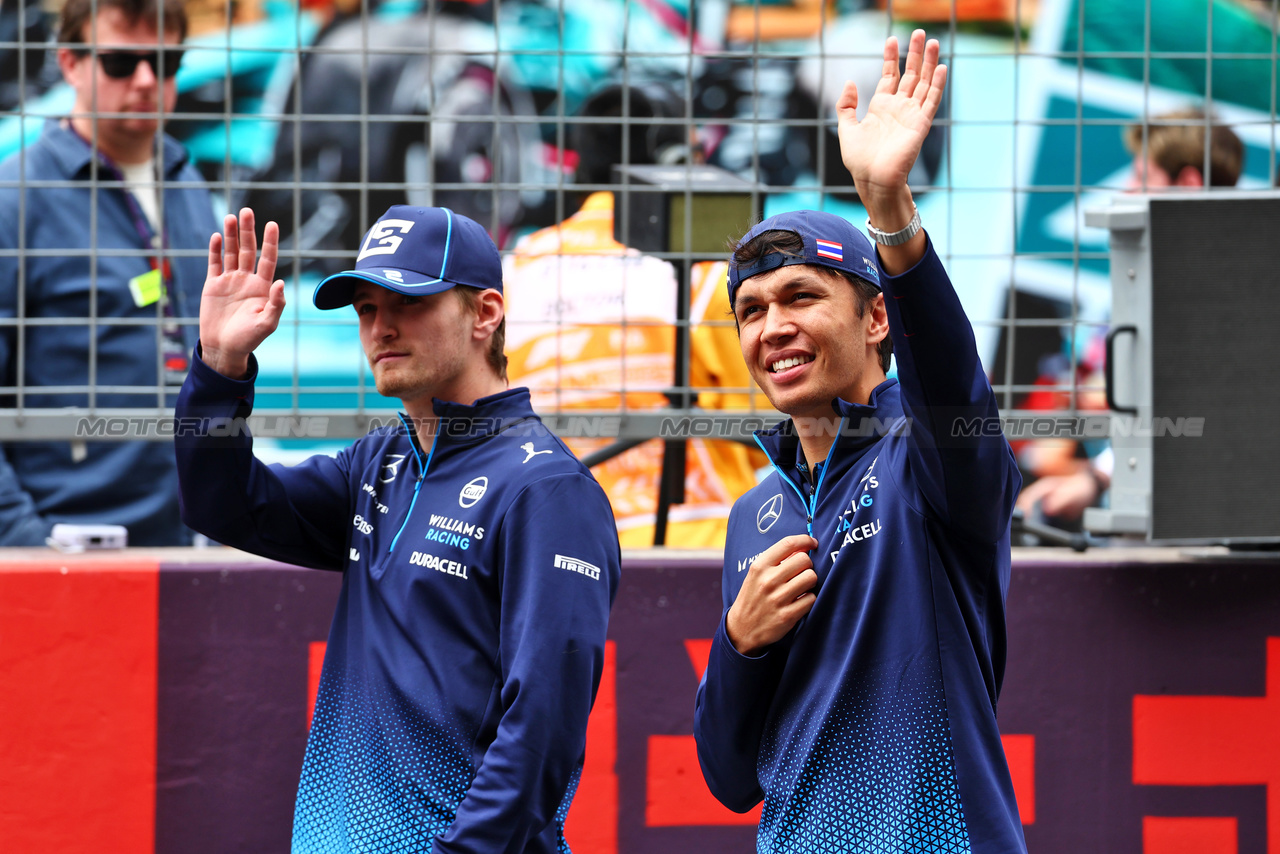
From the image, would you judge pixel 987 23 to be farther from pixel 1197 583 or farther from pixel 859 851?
pixel 859 851

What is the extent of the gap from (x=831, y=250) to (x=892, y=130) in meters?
0.35

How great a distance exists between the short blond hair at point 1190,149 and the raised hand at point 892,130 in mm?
2109

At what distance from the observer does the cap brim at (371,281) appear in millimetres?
2650

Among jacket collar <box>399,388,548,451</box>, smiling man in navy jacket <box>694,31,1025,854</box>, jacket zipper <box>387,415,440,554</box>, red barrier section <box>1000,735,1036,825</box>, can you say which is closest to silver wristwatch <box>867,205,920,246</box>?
smiling man in navy jacket <box>694,31,1025,854</box>

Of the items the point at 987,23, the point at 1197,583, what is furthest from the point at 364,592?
the point at 987,23

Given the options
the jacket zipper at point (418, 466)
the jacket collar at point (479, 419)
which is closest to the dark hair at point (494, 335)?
the jacket collar at point (479, 419)

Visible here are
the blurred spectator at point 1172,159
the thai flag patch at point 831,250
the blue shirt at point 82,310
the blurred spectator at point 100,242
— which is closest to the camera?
the thai flag patch at point 831,250

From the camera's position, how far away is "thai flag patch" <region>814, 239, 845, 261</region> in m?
2.42

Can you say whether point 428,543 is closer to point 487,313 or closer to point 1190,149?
point 487,313

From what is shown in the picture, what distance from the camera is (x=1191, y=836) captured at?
3680 millimetres

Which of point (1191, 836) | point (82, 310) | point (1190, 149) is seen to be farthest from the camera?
point (1190, 149)

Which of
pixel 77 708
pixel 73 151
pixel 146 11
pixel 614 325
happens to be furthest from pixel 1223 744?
Answer: pixel 73 151

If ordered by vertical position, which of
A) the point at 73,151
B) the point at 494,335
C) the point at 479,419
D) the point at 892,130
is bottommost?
the point at 479,419

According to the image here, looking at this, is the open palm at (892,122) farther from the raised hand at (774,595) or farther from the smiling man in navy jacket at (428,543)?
the smiling man in navy jacket at (428,543)
